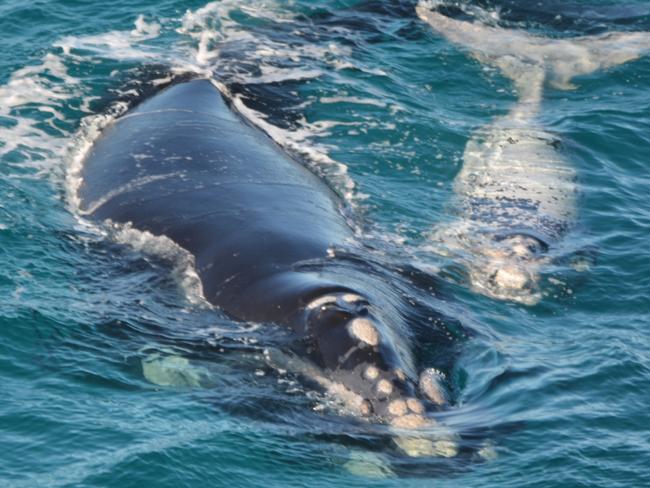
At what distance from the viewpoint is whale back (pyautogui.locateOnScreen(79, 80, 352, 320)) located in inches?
684

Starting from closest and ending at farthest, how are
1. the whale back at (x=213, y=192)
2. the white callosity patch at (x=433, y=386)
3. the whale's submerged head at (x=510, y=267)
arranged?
the white callosity patch at (x=433, y=386)
the whale back at (x=213, y=192)
the whale's submerged head at (x=510, y=267)

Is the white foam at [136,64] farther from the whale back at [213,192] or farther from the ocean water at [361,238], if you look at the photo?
the whale back at [213,192]

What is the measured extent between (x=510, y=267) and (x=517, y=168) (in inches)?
196

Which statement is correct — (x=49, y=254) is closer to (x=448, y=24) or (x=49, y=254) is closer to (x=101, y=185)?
(x=101, y=185)

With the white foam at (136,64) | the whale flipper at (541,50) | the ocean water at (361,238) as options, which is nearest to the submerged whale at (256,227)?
the ocean water at (361,238)

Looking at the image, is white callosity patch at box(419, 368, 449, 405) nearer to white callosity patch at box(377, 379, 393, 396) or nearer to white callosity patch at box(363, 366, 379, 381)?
white callosity patch at box(377, 379, 393, 396)

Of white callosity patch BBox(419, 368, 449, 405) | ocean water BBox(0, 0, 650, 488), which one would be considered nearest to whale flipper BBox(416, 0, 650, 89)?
ocean water BBox(0, 0, 650, 488)

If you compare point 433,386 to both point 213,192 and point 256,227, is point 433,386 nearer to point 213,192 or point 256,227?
point 256,227

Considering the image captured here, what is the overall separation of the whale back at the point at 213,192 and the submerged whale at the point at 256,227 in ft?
0.08

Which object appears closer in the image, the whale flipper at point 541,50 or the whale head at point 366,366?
Result: the whale head at point 366,366

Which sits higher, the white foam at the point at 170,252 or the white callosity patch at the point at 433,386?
the white callosity patch at the point at 433,386

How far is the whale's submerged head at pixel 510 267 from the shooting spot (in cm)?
1919

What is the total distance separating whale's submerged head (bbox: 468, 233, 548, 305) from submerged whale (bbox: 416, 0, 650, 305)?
16 mm

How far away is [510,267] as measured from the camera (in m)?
19.8
